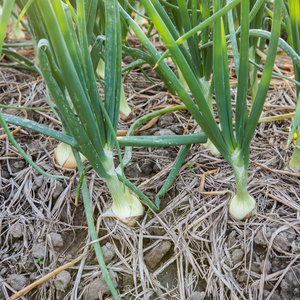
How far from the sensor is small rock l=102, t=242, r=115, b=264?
87 cm

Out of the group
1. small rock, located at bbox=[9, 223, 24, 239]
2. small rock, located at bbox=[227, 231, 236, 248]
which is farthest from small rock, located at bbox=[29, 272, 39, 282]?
small rock, located at bbox=[227, 231, 236, 248]

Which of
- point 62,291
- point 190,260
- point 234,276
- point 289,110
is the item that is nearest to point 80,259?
point 62,291

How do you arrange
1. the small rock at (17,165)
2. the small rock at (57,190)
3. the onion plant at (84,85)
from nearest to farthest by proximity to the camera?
the onion plant at (84,85)
the small rock at (57,190)
the small rock at (17,165)

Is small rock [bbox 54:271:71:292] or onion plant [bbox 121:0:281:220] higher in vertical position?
onion plant [bbox 121:0:281:220]

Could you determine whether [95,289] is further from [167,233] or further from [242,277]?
[242,277]

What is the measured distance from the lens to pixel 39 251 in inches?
35.4

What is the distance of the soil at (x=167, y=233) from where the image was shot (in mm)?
812

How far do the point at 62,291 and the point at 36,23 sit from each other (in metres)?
0.67

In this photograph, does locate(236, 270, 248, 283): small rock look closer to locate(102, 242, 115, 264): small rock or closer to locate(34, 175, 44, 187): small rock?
locate(102, 242, 115, 264): small rock

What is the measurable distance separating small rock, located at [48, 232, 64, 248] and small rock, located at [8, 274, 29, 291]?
0.11m

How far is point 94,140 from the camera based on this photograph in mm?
734

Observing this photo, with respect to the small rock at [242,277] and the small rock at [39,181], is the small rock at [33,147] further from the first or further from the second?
the small rock at [242,277]

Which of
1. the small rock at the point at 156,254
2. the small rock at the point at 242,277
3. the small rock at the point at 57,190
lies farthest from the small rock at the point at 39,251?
the small rock at the point at 242,277

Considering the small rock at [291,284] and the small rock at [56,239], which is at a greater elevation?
the small rock at [56,239]
